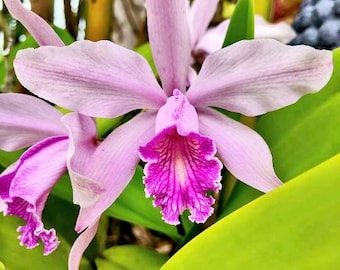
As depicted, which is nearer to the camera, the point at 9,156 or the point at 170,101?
the point at 170,101

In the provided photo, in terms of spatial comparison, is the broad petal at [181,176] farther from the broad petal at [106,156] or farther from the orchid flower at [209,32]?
the orchid flower at [209,32]

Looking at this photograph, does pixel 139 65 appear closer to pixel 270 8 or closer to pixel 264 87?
pixel 264 87

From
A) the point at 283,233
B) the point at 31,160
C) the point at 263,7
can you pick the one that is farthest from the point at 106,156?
the point at 263,7

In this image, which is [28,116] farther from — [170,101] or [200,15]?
[200,15]

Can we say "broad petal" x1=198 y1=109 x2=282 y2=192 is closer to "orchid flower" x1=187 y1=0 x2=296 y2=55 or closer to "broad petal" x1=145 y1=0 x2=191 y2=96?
"broad petal" x1=145 y1=0 x2=191 y2=96

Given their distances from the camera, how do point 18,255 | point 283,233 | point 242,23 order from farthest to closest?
point 18,255
point 242,23
point 283,233

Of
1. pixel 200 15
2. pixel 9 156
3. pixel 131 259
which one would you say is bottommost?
pixel 131 259

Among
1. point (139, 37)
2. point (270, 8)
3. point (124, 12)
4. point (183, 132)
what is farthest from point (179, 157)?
point (124, 12)
